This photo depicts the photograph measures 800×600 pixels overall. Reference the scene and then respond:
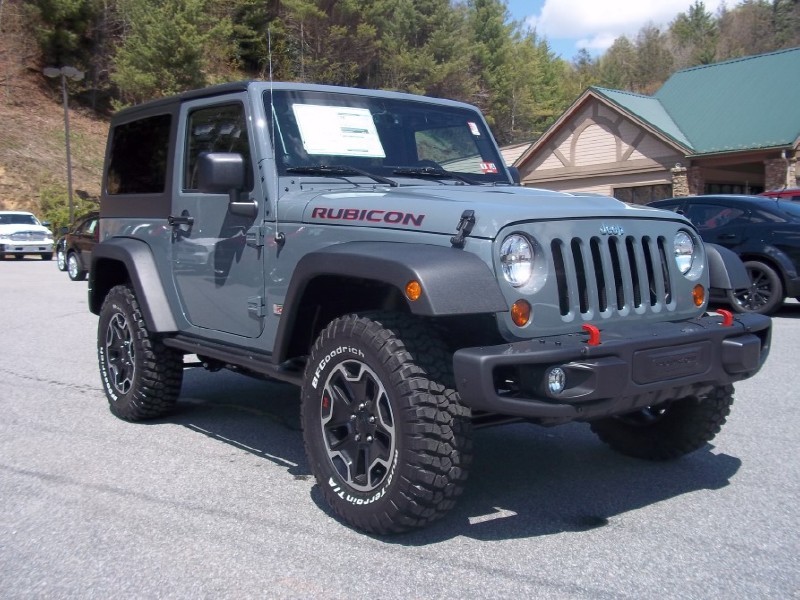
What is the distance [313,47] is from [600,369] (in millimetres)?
30595

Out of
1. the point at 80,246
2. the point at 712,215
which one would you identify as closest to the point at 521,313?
the point at 712,215

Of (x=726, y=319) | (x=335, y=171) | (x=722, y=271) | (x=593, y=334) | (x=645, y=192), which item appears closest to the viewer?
(x=593, y=334)

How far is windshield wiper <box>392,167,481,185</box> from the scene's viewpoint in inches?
193

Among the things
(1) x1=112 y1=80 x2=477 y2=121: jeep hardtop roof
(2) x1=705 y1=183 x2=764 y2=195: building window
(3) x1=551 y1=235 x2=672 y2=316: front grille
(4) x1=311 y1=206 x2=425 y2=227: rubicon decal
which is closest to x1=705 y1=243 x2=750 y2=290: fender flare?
(3) x1=551 y1=235 x2=672 y2=316: front grille

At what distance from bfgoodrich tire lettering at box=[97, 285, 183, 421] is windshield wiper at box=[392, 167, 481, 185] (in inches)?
79.2

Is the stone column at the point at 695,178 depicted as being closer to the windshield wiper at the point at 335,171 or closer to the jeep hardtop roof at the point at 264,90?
the jeep hardtop roof at the point at 264,90

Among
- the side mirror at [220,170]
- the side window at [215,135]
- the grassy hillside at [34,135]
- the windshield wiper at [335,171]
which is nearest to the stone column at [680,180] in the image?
the side window at [215,135]

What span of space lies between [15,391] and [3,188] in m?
31.6

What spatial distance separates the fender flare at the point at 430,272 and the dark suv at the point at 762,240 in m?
8.16

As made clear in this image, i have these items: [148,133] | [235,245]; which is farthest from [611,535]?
[148,133]

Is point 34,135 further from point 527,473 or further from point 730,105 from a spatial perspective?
point 527,473

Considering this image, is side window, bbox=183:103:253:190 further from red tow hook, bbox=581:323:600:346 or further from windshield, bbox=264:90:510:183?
red tow hook, bbox=581:323:600:346

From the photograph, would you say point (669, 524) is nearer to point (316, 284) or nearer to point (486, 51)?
point (316, 284)

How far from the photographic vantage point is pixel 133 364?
5781 mm
